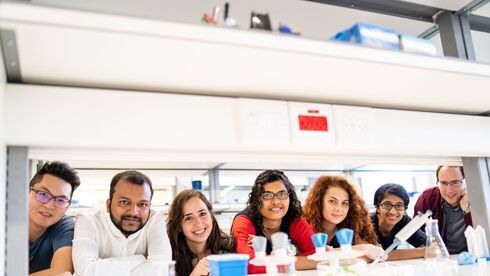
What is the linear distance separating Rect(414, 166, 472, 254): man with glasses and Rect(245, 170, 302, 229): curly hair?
35.7 inches

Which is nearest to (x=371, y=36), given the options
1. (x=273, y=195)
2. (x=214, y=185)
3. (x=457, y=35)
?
(x=457, y=35)

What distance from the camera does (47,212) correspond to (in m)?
1.84

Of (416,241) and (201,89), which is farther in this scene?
(416,241)

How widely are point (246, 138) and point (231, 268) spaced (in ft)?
1.14

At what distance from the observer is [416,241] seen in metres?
2.43

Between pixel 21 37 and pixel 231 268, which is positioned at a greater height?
pixel 21 37

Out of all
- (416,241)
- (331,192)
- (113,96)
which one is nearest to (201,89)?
(113,96)

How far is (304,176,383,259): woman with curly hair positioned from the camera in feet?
6.98

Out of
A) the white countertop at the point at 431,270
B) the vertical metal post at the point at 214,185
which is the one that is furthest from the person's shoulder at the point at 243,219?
the vertical metal post at the point at 214,185

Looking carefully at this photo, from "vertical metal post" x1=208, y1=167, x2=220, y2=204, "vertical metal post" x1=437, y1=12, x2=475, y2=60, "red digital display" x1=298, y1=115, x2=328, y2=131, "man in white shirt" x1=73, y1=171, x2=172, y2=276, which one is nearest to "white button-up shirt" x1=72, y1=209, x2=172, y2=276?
"man in white shirt" x1=73, y1=171, x2=172, y2=276

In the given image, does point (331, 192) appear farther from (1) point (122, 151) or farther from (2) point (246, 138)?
(1) point (122, 151)

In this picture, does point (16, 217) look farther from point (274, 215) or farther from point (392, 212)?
point (392, 212)

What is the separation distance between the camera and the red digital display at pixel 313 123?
119 cm

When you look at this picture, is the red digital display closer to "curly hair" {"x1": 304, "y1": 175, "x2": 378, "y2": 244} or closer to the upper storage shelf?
the upper storage shelf
